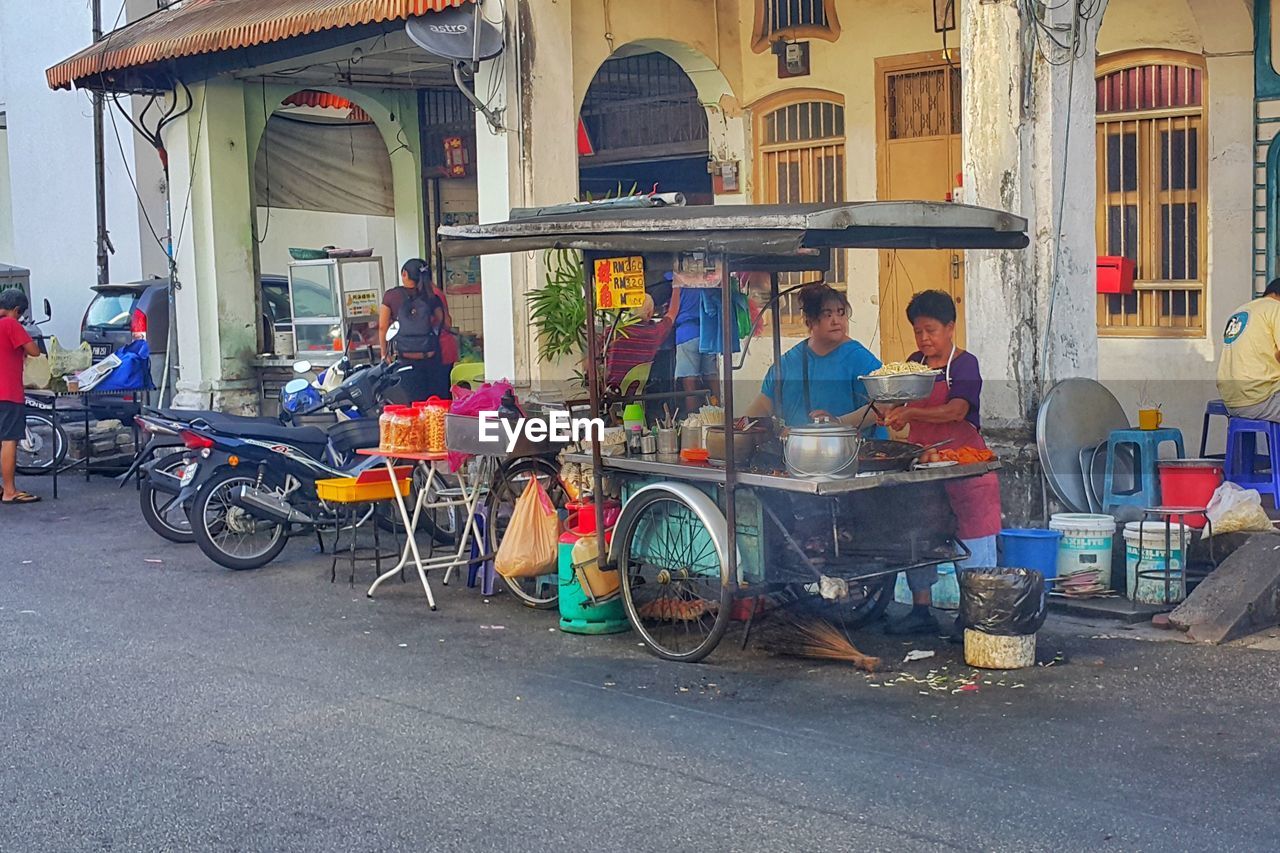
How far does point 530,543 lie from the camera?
802 cm

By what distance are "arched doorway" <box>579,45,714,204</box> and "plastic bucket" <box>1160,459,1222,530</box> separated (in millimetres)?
7284

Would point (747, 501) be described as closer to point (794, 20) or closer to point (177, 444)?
point (177, 444)

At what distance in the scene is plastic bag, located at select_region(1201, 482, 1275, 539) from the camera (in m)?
8.13

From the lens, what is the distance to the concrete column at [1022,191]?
29.2 feet

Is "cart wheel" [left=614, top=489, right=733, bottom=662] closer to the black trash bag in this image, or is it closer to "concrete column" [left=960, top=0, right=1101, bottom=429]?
the black trash bag

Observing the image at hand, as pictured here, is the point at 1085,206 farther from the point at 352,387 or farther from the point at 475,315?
the point at 475,315

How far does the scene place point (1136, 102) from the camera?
452 inches

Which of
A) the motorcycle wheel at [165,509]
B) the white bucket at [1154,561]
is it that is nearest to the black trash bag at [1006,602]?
the white bucket at [1154,561]

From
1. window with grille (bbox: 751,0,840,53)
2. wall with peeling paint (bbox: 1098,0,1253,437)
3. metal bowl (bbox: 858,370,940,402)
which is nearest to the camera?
metal bowl (bbox: 858,370,940,402)

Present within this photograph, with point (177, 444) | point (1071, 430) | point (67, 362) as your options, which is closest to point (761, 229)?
point (1071, 430)


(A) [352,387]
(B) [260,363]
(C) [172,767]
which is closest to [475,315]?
(B) [260,363]

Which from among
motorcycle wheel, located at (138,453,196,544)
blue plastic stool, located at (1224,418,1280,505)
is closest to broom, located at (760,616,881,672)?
blue plastic stool, located at (1224,418,1280,505)

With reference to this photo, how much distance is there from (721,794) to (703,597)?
2.25 meters

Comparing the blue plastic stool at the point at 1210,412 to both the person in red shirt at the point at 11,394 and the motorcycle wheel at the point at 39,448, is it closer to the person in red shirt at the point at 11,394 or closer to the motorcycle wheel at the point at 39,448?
the person in red shirt at the point at 11,394
